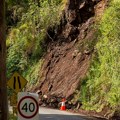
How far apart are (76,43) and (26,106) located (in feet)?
73.9

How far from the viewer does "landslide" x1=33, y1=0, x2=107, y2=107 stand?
28.7 metres

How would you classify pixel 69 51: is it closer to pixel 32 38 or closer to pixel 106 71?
pixel 32 38

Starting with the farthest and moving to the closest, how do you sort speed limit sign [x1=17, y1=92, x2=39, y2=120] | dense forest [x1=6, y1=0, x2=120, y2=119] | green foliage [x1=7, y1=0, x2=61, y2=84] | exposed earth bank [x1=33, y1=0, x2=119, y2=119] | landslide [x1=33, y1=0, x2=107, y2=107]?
green foliage [x1=7, y1=0, x2=61, y2=84]
landslide [x1=33, y1=0, x2=107, y2=107]
exposed earth bank [x1=33, y1=0, x2=119, y2=119]
dense forest [x1=6, y1=0, x2=120, y2=119]
speed limit sign [x1=17, y1=92, x2=39, y2=120]

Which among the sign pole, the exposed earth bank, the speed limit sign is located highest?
the exposed earth bank

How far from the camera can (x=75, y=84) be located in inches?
1094

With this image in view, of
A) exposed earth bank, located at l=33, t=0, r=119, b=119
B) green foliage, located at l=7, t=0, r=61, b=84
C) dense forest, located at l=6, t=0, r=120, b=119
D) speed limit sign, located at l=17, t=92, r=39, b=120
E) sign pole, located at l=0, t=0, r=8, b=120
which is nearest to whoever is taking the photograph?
speed limit sign, located at l=17, t=92, r=39, b=120

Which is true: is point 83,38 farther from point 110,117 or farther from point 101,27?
point 110,117

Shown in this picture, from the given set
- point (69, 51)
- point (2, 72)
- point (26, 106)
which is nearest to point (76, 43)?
point (69, 51)

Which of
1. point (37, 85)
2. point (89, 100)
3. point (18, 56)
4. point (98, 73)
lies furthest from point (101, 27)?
point (18, 56)

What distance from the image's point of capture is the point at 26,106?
9414 millimetres

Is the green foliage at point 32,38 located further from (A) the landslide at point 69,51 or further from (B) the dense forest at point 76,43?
(A) the landslide at point 69,51

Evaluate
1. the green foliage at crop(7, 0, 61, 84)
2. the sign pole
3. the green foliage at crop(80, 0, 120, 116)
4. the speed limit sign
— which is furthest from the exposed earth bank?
the speed limit sign

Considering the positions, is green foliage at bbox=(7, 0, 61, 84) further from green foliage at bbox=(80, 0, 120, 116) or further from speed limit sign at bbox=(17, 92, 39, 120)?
speed limit sign at bbox=(17, 92, 39, 120)

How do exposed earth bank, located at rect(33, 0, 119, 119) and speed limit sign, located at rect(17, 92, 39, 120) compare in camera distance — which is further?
exposed earth bank, located at rect(33, 0, 119, 119)
